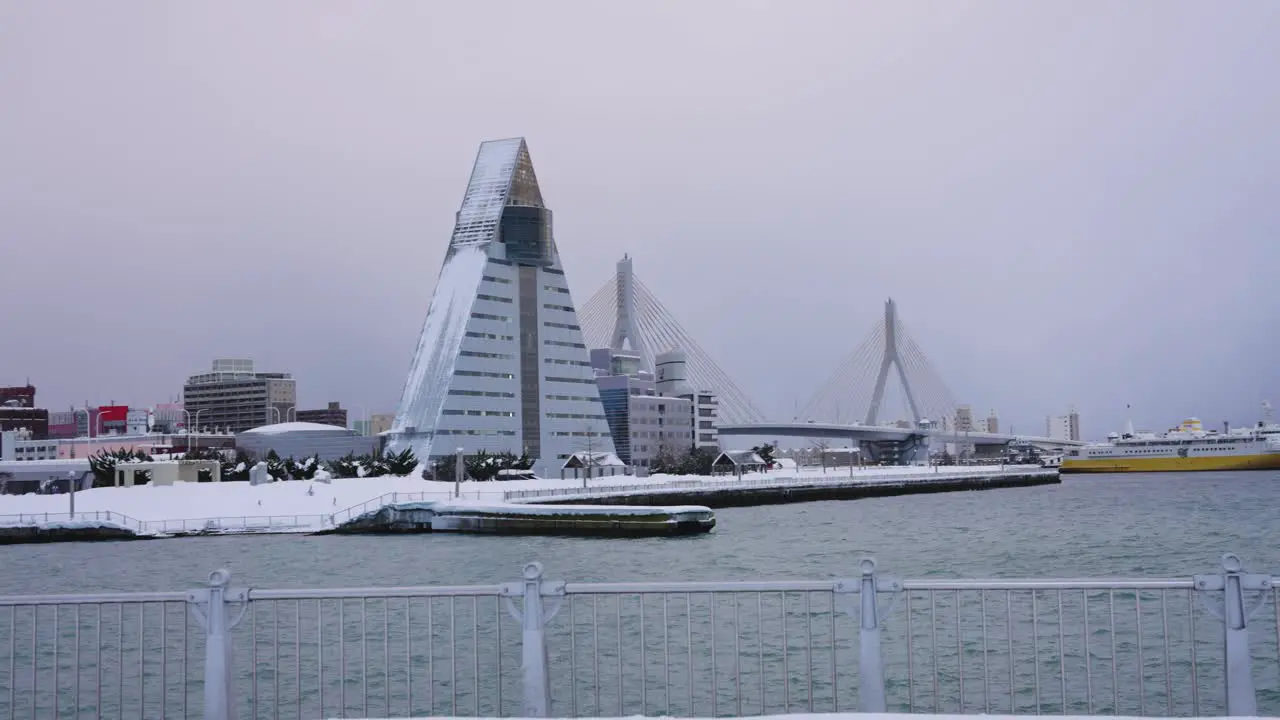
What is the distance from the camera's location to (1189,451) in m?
158

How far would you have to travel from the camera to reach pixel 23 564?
4438 centimetres

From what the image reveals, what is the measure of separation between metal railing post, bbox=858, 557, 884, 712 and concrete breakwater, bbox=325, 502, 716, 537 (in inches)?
1818

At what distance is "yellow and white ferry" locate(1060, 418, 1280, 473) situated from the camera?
507 feet

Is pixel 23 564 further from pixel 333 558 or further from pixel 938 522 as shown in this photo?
pixel 938 522

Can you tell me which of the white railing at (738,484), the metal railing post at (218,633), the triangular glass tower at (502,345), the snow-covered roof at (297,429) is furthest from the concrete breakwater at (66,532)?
the snow-covered roof at (297,429)

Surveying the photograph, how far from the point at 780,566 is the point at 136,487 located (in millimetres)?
41412

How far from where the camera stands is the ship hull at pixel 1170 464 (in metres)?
154

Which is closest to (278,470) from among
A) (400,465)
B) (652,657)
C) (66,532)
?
(400,465)

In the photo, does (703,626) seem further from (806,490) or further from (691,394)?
(691,394)

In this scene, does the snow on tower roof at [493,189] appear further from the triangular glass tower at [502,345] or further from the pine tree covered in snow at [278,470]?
the pine tree covered in snow at [278,470]

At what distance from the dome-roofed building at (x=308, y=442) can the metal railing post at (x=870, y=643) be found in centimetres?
11389

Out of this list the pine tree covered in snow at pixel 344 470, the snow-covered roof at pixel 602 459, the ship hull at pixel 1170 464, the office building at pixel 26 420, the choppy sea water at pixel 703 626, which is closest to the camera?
the choppy sea water at pixel 703 626

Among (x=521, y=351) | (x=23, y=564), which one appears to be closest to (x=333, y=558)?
Result: (x=23, y=564)

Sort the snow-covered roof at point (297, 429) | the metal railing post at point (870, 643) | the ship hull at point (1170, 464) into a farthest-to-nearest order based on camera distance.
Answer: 1. the ship hull at point (1170, 464)
2. the snow-covered roof at point (297, 429)
3. the metal railing post at point (870, 643)
